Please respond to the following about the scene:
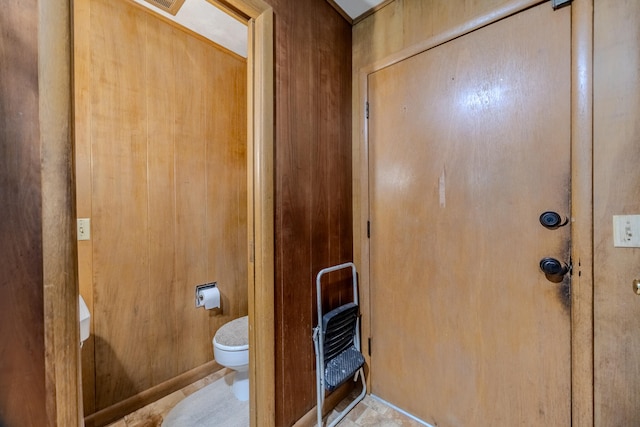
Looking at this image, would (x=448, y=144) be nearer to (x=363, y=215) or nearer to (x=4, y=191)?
(x=363, y=215)

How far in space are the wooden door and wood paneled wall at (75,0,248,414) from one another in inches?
44.3

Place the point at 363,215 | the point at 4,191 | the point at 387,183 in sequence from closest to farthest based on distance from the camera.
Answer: the point at 4,191 < the point at 387,183 < the point at 363,215

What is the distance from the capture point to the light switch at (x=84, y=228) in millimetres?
1379

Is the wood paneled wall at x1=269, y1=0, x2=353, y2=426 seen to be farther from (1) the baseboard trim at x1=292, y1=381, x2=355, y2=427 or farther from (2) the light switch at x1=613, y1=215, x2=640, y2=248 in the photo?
(2) the light switch at x1=613, y1=215, x2=640, y2=248

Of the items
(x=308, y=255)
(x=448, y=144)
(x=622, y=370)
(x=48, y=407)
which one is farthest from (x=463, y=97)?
(x=48, y=407)

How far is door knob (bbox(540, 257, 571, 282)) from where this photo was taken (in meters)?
1.02

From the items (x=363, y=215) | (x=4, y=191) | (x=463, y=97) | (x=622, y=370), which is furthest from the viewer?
(x=363, y=215)

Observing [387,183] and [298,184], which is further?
[387,183]

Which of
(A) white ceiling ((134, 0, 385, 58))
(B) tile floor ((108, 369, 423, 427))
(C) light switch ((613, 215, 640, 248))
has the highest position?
(A) white ceiling ((134, 0, 385, 58))

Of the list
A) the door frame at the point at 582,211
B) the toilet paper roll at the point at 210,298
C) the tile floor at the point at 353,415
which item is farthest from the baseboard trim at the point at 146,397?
the door frame at the point at 582,211

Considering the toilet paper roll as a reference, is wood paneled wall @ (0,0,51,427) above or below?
above

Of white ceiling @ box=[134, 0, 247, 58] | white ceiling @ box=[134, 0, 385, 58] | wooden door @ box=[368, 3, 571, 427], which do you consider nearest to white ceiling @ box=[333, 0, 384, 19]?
white ceiling @ box=[134, 0, 385, 58]

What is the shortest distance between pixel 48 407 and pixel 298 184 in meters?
1.11

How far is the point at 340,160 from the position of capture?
1575 millimetres
